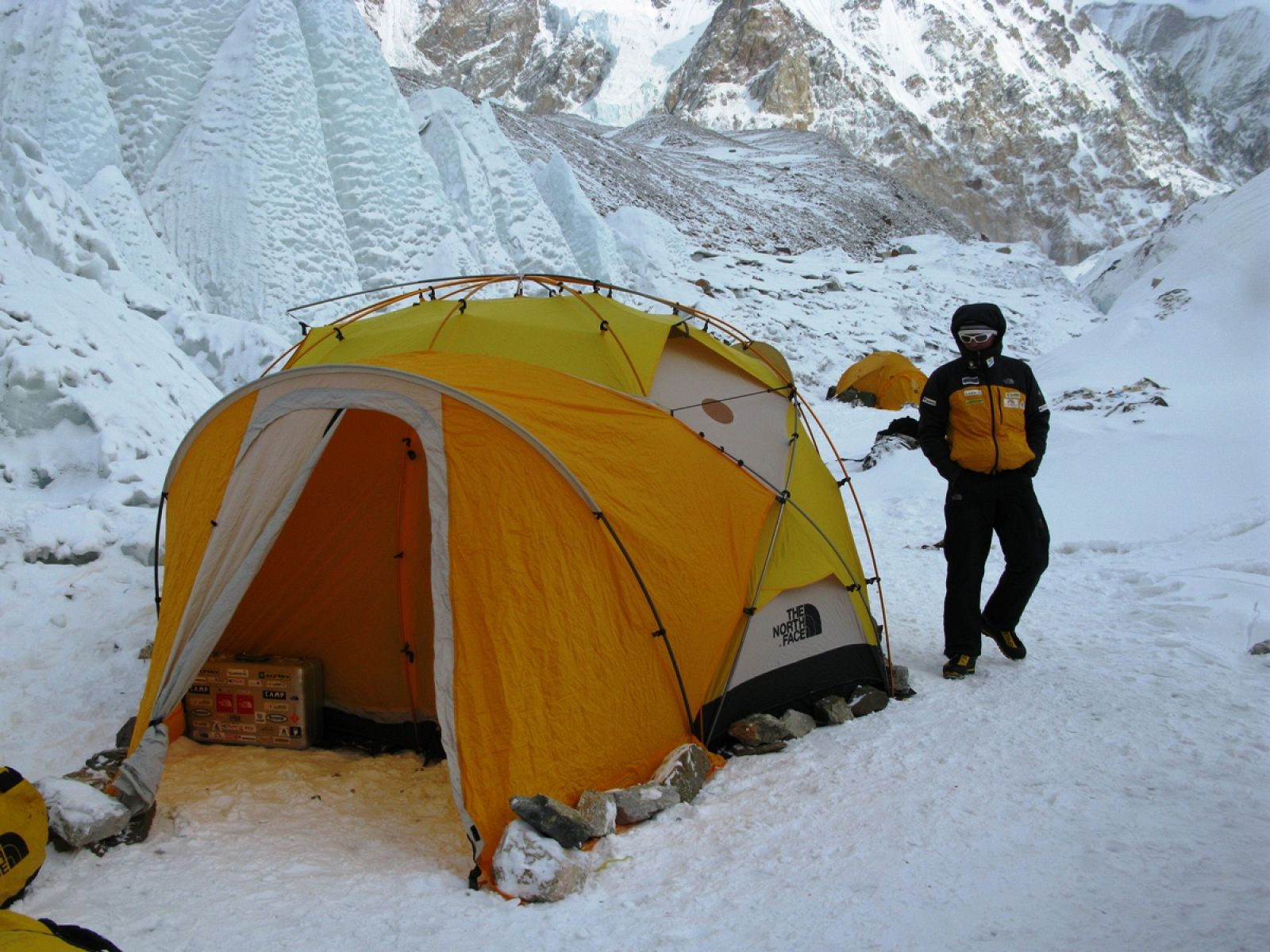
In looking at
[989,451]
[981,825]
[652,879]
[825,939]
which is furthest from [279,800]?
[989,451]

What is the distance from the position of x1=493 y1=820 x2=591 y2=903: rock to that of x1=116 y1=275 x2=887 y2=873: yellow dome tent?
140mm

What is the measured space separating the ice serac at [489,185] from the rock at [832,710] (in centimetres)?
1134

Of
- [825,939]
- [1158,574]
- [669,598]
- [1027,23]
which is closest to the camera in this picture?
[825,939]

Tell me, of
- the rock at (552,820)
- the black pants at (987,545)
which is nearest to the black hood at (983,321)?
the black pants at (987,545)

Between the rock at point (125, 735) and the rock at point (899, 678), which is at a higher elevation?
the rock at point (899, 678)

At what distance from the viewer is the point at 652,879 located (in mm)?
2980

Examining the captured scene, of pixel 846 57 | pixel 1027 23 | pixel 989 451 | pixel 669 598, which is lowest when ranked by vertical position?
pixel 669 598

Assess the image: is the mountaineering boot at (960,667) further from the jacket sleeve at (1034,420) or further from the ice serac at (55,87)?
the ice serac at (55,87)

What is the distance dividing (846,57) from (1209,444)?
283 feet

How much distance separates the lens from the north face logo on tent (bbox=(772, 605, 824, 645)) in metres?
4.32

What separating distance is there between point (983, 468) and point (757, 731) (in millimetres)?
1747

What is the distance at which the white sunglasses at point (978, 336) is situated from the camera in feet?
14.9

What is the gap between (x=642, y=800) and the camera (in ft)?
11.2

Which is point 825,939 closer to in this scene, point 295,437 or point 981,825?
point 981,825
